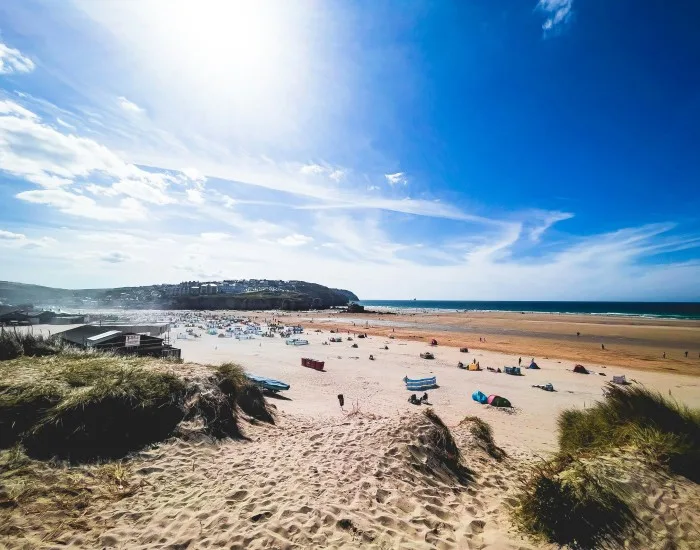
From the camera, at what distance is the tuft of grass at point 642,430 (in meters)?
5.98

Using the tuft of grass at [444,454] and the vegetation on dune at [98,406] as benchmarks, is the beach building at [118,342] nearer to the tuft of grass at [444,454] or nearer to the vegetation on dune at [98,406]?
the vegetation on dune at [98,406]

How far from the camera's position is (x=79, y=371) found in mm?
8969

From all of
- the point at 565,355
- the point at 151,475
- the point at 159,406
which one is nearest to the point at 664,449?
the point at 151,475

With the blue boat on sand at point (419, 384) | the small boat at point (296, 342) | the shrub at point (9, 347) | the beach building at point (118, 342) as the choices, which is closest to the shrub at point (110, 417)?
the shrub at point (9, 347)

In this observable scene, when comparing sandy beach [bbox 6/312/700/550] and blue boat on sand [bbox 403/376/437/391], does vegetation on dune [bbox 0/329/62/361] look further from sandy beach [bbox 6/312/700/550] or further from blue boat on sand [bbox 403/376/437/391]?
blue boat on sand [bbox 403/376/437/391]

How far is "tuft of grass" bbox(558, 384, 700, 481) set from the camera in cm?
598

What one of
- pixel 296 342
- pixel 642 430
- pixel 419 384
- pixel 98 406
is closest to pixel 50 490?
pixel 98 406

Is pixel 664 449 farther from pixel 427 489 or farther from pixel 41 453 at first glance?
pixel 41 453

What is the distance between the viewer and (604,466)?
5.78m

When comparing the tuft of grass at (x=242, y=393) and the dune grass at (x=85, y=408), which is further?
the tuft of grass at (x=242, y=393)

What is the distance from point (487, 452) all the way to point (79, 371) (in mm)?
12372

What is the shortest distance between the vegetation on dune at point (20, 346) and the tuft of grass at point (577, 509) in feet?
53.3

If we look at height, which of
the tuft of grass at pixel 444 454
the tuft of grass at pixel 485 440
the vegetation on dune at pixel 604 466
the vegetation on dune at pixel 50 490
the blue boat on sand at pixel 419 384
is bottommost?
the blue boat on sand at pixel 419 384

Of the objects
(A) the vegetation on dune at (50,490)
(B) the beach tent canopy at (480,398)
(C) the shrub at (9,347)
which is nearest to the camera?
(A) the vegetation on dune at (50,490)
